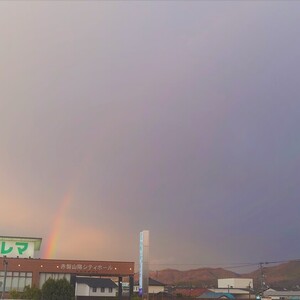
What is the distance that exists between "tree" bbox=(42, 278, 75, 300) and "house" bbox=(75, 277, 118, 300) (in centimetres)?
4206

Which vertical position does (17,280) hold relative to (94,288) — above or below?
above

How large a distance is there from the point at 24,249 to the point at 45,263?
6.11m

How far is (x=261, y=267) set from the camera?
428 feet

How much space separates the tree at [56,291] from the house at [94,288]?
42059mm

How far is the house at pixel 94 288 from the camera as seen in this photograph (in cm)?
10175

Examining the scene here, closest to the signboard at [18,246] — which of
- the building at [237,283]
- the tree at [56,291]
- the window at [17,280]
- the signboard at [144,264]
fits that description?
the window at [17,280]

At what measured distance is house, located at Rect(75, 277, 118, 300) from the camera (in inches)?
4006

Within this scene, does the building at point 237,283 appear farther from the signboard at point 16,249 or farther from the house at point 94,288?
the signboard at point 16,249

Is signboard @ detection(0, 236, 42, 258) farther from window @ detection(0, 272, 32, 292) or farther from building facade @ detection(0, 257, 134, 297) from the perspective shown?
window @ detection(0, 272, 32, 292)

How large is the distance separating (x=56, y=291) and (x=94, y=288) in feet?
153

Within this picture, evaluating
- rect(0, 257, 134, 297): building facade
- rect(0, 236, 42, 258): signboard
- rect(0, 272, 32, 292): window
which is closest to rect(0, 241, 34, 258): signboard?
rect(0, 236, 42, 258): signboard

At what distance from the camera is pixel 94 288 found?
103 m

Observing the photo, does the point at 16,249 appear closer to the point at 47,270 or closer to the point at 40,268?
the point at 40,268

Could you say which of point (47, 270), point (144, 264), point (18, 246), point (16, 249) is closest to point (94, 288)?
point (18, 246)
